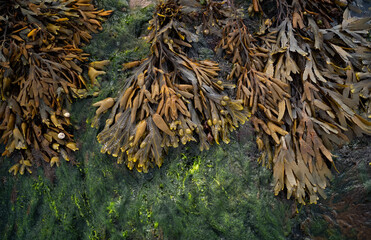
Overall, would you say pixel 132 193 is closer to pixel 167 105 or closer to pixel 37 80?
pixel 167 105

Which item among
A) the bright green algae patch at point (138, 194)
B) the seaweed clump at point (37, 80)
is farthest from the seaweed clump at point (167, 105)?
the seaweed clump at point (37, 80)

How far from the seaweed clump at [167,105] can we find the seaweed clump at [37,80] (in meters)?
0.34

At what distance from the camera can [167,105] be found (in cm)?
199

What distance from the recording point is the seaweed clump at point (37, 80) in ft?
7.16

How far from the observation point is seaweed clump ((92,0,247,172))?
199 centimetres

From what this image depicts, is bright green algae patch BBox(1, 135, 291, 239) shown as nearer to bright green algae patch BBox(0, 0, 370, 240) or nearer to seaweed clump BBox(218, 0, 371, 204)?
bright green algae patch BBox(0, 0, 370, 240)

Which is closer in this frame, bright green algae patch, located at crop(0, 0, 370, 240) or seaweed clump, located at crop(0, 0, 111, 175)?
bright green algae patch, located at crop(0, 0, 370, 240)

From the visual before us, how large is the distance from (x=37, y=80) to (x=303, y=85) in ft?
6.48

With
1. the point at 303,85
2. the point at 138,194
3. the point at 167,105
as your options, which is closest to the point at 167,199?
the point at 138,194

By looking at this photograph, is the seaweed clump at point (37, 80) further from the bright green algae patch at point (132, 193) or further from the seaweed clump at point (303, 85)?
the seaweed clump at point (303, 85)

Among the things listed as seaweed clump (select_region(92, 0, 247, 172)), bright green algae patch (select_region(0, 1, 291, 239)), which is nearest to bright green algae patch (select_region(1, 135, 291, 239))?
bright green algae patch (select_region(0, 1, 291, 239))

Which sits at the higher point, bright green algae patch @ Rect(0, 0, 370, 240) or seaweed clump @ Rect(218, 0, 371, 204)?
seaweed clump @ Rect(218, 0, 371, 204)

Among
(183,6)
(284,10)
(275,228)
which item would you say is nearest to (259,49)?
(284,10)

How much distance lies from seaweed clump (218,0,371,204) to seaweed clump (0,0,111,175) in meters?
1.24
